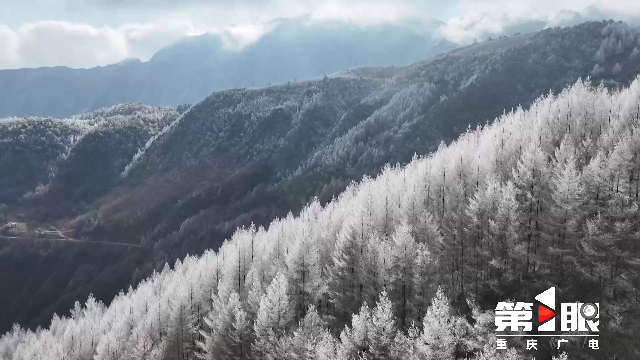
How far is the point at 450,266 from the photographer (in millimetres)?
73688

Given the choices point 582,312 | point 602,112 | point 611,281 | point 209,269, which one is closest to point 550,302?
point 582,312

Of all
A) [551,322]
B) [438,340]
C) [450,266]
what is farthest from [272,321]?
[551,322]

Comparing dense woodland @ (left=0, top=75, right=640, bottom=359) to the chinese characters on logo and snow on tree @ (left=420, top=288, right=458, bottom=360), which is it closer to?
snow on tree @ (left=420, top=288, right=458, bottom=360)

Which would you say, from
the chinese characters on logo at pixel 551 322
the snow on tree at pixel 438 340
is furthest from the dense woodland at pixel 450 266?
the chinese characters on logo at pixel 551 322

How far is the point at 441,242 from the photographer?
75.4 m

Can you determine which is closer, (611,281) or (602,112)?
(611,281)

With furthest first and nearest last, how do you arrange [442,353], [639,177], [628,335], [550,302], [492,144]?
[492,144] → [639,177] → [550,302] → [628,335] → [442,353]

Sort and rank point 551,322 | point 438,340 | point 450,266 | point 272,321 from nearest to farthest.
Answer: point 438,340
point 551,322
point 272,321
point 450,266

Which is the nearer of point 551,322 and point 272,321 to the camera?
point 551,322

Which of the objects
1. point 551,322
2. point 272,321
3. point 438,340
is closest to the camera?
point 438,340

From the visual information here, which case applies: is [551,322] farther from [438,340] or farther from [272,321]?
[272,321]

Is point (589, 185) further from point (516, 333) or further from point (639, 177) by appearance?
point (516, 333)

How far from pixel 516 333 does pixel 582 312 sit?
9.50 meters

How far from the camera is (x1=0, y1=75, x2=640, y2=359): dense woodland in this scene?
57781mm
